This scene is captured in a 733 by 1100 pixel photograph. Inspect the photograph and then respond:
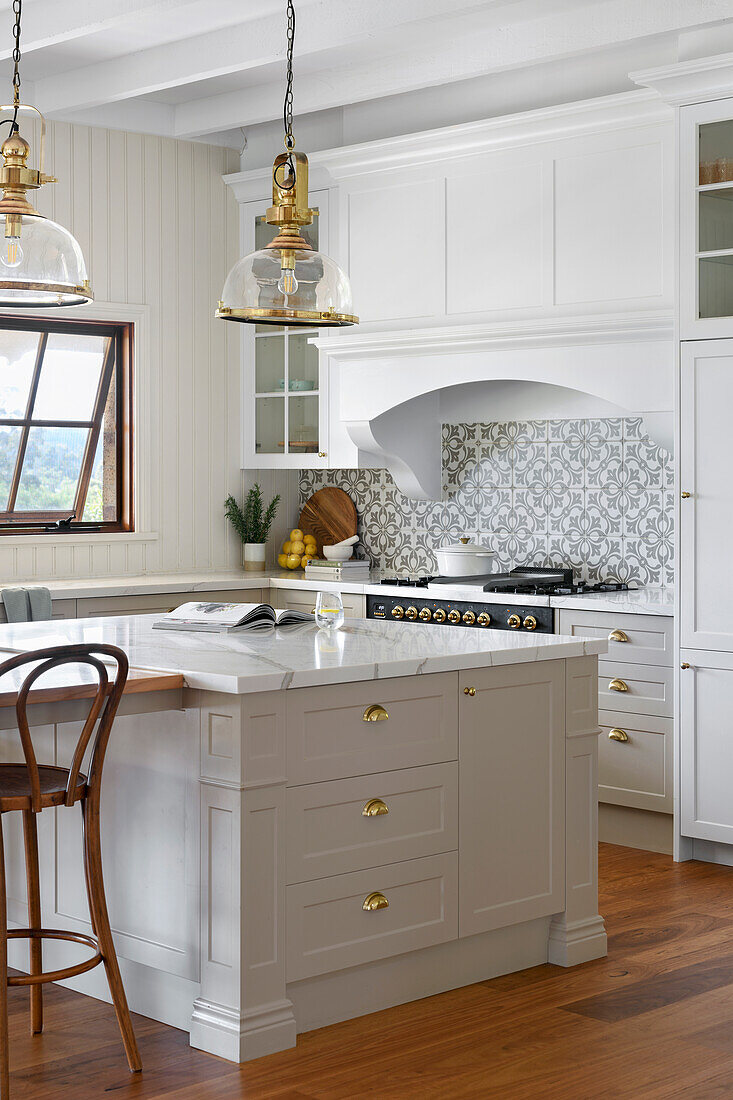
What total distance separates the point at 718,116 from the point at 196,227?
2.84m

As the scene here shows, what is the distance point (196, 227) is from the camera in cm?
660

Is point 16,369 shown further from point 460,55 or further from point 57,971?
point 57,971

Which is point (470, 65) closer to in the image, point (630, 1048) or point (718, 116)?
point (718, 116)

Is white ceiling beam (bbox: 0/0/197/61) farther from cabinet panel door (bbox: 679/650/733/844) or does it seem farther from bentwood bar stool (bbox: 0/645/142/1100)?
cabinet panel door (bbox: 679/650/733/844)

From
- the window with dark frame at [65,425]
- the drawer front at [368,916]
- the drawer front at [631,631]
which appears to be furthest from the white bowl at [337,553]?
the drawer front at [368,916]

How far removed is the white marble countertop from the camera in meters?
3.18

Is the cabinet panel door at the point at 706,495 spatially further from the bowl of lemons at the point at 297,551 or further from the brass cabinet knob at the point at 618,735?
the bowl of lemons at the point at 297,551

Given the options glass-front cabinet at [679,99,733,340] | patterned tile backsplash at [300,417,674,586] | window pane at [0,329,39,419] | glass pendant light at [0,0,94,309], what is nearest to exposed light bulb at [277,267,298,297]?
glass pendant light at [0,0,94,309]

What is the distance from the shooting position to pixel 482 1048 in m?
3.18

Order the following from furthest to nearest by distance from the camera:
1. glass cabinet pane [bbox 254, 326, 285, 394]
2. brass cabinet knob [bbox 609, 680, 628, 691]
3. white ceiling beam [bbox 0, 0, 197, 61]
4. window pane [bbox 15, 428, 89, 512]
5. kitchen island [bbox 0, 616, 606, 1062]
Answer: glass cabinet pane [bbox 254, 326, 285, 394] → window pane [bbox 15, 428, 89, 512] → brass cabinet knob [bbox 609, 680, 628, 691] → white ceiling beam [bbox 0, 0, 197, 61] → kitchen island [bbox 0, 616, 606, 1062]

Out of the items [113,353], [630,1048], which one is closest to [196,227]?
[113,353]

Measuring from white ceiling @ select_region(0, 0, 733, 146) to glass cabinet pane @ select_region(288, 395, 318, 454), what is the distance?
4.31 ft

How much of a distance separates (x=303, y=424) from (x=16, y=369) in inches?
53.9

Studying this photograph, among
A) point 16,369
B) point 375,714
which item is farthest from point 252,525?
point 375,714
